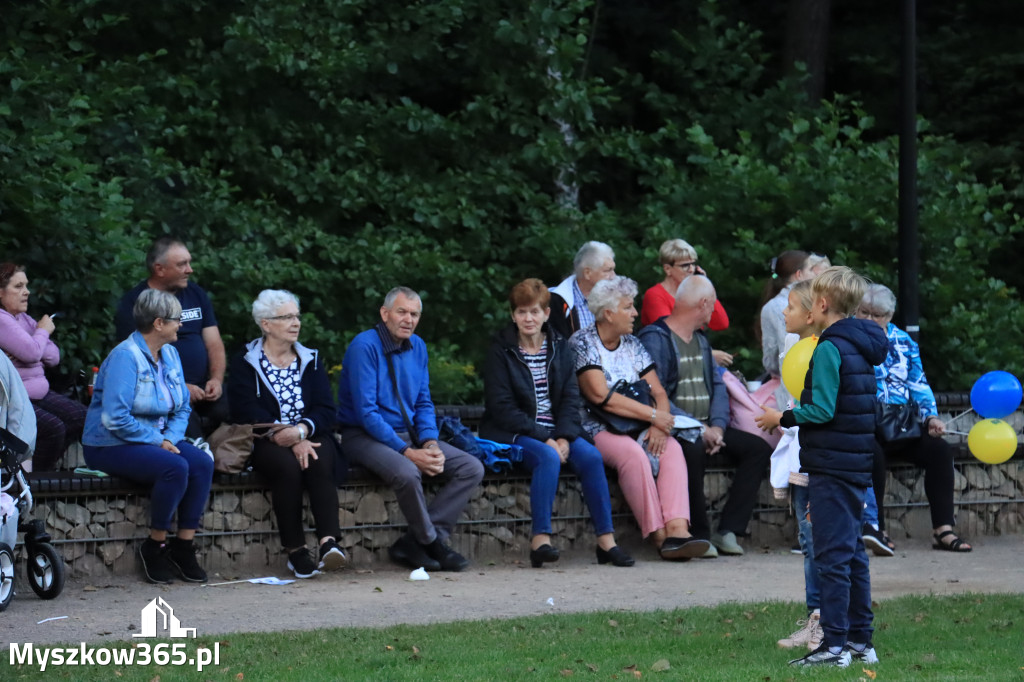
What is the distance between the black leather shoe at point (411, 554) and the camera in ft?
30.6

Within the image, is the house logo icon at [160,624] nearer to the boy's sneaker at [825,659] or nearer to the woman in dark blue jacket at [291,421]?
the woman in dark blue jacket at [291,421]

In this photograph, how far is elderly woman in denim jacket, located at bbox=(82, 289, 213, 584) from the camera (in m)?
8.73

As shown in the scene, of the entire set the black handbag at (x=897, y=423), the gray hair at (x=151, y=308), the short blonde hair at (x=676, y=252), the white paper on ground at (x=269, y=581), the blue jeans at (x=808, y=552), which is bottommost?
the white paper on ground at (x=269, y=581)

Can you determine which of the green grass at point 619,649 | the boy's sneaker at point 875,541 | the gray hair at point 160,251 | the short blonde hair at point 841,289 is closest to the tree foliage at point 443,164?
the gray hair at point 160,251

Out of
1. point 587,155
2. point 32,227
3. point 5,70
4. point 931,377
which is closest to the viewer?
point 32,227

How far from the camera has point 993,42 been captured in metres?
16.6

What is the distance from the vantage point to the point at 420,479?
→ 9383mm

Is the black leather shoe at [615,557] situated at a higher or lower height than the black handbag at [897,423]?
lower

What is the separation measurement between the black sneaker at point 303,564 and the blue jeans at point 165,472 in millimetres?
599

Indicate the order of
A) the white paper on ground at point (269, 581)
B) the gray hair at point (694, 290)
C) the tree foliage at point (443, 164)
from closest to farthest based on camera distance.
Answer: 1. the white paper on ground at point (269, 581)
2. the gray hair at point (694, 290)
3. the tree foliage at point (443, 164)

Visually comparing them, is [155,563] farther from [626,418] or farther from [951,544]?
[951,544]

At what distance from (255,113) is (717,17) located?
190 inches

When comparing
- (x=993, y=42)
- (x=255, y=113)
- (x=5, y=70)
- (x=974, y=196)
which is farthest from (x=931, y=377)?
(x=5, y=70)

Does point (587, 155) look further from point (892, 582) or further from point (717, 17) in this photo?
point (892, 582)
